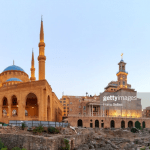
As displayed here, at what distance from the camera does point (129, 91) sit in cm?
7388

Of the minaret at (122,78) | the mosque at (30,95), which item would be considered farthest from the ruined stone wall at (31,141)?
the minaret at (122,78)

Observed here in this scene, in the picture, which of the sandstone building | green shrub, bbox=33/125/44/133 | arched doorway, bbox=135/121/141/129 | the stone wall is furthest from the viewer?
arched doorway, bbox=135/121/141/129

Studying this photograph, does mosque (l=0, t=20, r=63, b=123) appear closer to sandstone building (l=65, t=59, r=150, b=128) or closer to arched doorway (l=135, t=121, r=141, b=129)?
sandstone building (l=65, t=59, r=150, b=128)

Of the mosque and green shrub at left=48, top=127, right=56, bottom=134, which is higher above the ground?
the mosque

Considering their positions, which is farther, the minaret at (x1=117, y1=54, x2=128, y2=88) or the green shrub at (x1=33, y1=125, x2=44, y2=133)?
the minaret at (x1=117, y1=54, x2=128, y2=88)

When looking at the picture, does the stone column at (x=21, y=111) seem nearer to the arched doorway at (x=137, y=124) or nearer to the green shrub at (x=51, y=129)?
the green shrub at (x=51, y=129)

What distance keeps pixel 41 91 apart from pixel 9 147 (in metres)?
18.4

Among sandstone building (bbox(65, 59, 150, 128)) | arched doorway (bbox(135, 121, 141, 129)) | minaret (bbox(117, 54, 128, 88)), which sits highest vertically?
minaret (bbox(117, 54, 128, 88))

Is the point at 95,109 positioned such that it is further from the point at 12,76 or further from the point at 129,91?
the point at 12,76

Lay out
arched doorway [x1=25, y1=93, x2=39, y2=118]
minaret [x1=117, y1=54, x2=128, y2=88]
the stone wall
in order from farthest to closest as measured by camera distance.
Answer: minaret [x1=117, y1=54, x2=128, y2=88] → arched doorway [x1=25, y1=93, x2=39, y2=118] → the stone wall

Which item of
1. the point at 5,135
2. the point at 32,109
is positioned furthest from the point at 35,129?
the point at 32,109

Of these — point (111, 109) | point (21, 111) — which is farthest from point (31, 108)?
point (111, 109)

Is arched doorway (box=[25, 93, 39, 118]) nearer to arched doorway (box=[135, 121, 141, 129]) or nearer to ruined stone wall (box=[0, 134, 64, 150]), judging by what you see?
ruined stone wall (box=[0, 134, 64, 150])

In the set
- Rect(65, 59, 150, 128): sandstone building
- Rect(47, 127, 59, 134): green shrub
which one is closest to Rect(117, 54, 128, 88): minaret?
Rect(65, 59, 150, 128): sandstone building
